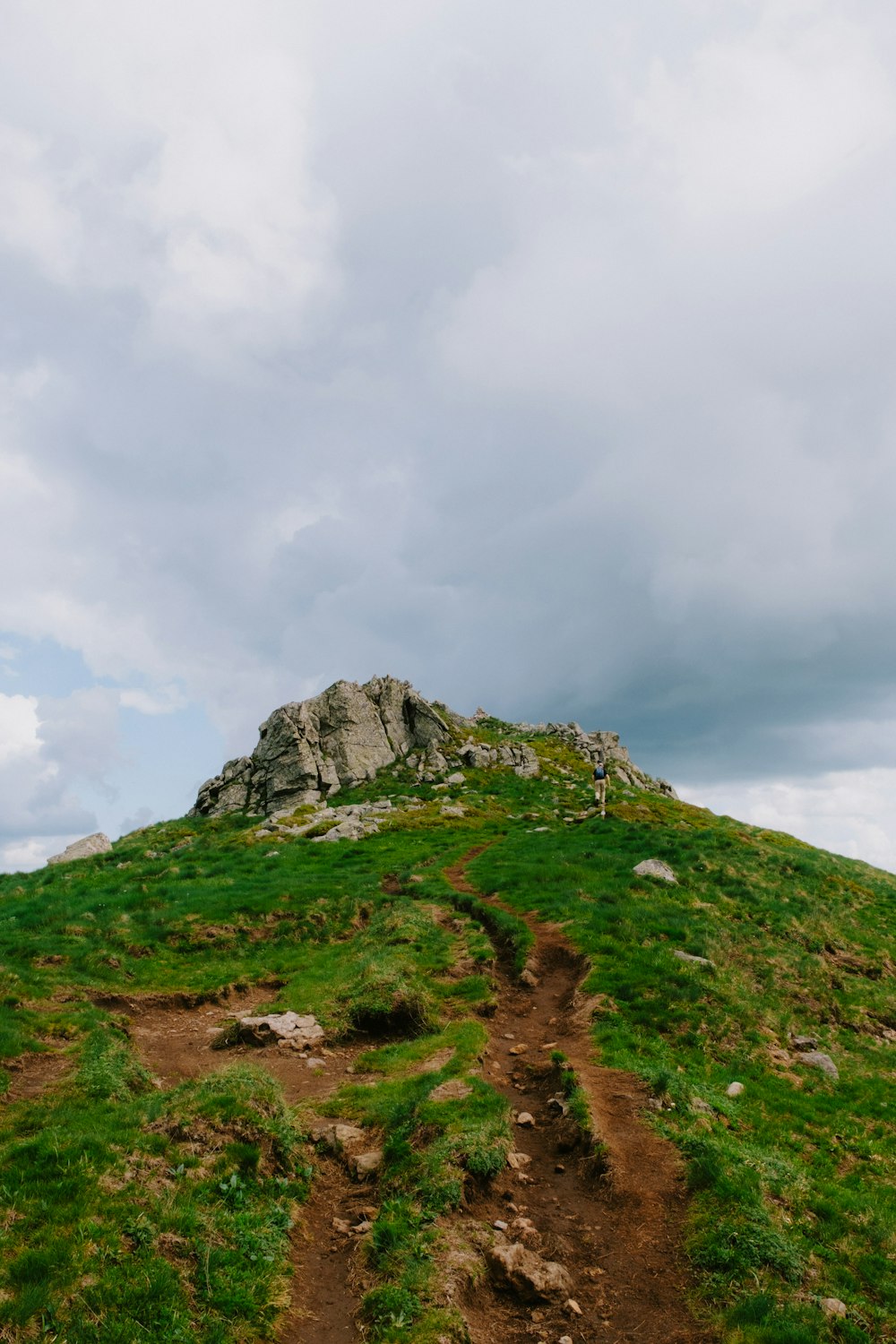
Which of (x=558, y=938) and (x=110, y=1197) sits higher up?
(x=558, y=938)

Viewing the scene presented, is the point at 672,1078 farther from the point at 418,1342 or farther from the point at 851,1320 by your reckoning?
the point at 418,1342

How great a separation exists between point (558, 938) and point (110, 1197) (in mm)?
18910

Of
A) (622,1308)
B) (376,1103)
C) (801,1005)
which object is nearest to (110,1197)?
(376,1103)

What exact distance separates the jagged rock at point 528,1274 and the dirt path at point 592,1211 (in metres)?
0.15

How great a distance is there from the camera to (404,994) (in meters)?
20.4

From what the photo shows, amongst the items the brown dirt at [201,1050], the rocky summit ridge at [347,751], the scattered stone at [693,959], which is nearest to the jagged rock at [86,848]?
the rocky summit ridge at [347,751]

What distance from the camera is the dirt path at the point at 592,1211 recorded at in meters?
9.71

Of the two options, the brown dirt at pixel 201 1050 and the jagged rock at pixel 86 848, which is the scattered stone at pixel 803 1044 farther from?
the jagged rock at pixel 86 848

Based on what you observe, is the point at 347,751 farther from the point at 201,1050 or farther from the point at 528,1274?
the point at 528,1274

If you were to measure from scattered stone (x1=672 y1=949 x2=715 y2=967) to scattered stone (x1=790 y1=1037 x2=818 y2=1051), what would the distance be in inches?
128

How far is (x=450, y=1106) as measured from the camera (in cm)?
1416

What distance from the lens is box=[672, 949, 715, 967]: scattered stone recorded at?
23.4m

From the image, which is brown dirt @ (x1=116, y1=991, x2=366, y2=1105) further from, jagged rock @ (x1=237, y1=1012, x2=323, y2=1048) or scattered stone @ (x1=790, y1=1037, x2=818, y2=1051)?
scattered stone @ (x1=790, y1=1037, x2=818, y2=1051)

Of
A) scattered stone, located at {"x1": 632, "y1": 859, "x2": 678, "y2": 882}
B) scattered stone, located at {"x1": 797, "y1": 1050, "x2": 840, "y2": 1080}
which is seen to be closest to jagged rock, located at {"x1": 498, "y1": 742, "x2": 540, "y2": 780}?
scattered stone, located at {"x1": 632, "y1": 859, "x2": 678, "y2": 882}
